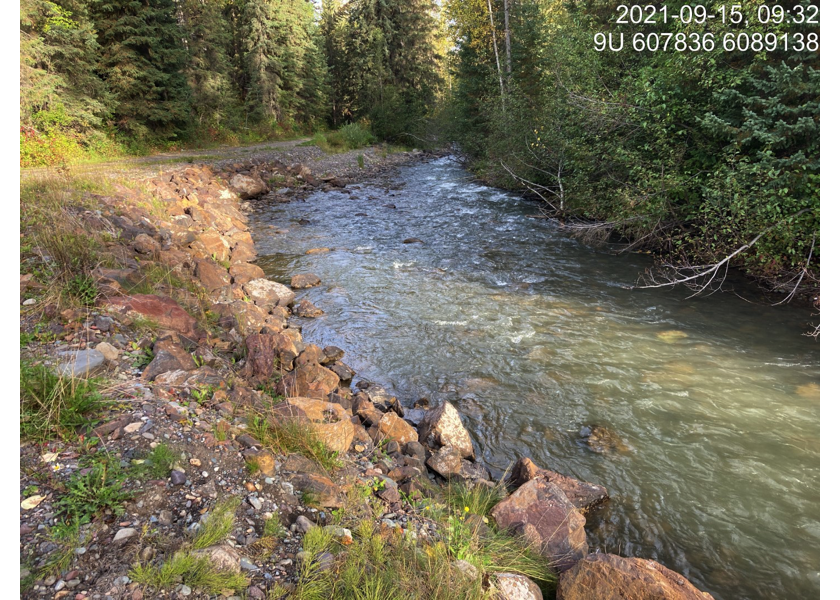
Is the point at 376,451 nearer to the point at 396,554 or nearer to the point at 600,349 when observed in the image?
the point at 396,554

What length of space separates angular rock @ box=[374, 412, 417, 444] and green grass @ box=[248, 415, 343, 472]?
0.91 meters

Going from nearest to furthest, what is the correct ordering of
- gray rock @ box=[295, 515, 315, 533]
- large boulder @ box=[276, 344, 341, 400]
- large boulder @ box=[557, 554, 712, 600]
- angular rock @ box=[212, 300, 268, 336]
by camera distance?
1. large boulder @ box=[557, 554, 712, 600]
2. gray rock @ box=[295, 515, 315, 533]
3. large boulder @ box=[276, 344, 341, 400]
4. angular rock @ box=[212, 300, 268, 336]

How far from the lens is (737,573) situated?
3848mm

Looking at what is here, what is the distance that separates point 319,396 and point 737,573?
4.12 meters

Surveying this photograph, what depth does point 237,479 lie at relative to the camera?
11.4ft

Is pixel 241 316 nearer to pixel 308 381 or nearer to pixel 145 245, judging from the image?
pixel 308 381

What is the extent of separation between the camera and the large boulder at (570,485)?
443 cm

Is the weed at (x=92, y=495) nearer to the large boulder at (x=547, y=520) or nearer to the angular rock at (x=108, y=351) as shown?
the angular rock at (x=108, y=351)

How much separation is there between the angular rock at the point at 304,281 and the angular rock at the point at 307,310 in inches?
50.7

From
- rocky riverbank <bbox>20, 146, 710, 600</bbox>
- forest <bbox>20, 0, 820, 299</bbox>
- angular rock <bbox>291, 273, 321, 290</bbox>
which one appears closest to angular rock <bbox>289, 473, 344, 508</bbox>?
rocky riverbank <bbox>20, 146, 710, 600</bbox>

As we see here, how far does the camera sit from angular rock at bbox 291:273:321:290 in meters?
10.2

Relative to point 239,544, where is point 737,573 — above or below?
below

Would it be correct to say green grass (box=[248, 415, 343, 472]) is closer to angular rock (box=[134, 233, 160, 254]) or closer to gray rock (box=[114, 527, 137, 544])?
gray rock (box=[114, 527, 137, 544])

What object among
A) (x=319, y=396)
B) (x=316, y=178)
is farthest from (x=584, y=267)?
(x=316, y=178)
